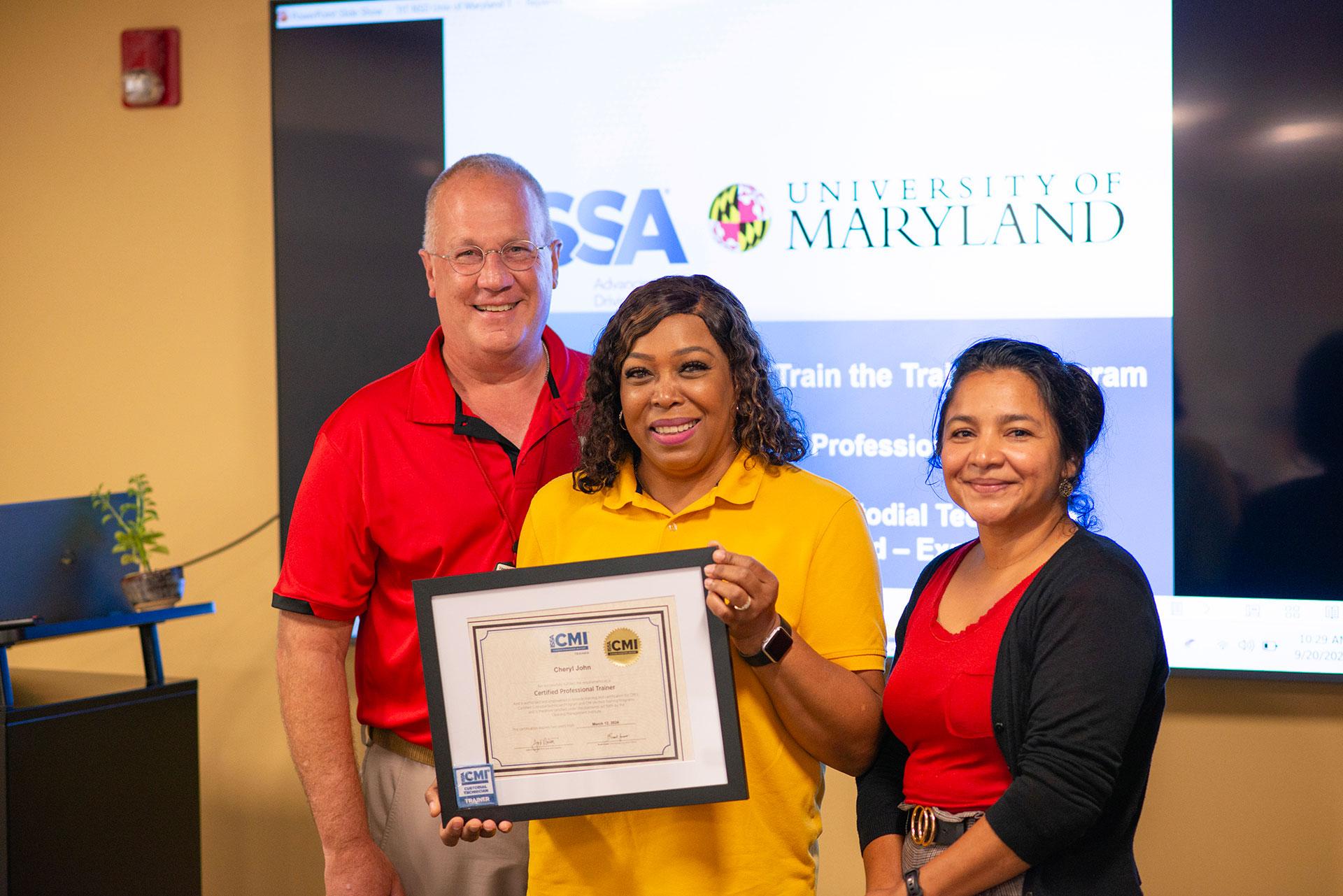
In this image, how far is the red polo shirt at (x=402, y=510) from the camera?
2006 mm

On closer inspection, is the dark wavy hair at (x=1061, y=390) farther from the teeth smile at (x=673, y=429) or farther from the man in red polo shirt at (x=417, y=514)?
the man in red polo shirt at (x=417, y=514)

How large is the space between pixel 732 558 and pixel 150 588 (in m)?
2.11

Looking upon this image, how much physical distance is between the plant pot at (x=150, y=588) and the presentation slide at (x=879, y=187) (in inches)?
48.2

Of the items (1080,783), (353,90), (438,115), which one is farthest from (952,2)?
(1080,783)

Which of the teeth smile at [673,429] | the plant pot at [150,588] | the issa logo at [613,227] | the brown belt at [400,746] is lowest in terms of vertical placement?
the brown belt at [400,746]

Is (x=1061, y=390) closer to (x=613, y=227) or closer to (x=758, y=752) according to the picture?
(x=758, y=752)

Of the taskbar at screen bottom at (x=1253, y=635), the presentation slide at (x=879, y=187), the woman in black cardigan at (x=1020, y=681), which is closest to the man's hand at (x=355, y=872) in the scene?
the woman in black cardigan at (x=1020, y=681)

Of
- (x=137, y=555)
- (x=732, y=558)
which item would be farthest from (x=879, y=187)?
(x=137, y=555)

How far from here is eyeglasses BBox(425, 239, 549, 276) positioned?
6.81 feet

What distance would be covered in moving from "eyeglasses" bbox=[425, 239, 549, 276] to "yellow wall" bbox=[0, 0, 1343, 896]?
5.60 ft

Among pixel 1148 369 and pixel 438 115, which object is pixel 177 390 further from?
pixel 1148 369

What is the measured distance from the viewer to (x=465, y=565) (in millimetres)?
2018

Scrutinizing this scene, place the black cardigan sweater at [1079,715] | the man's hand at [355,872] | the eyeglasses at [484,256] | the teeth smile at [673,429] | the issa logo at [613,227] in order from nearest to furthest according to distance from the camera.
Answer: the black cardigan sweater at [1079,715] → the teeth smile at [673,429] → the man's hand at [355,872] → the eyeglasses at [484,256] → the issa logo at [613,227]

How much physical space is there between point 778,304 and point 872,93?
58 centimetres
